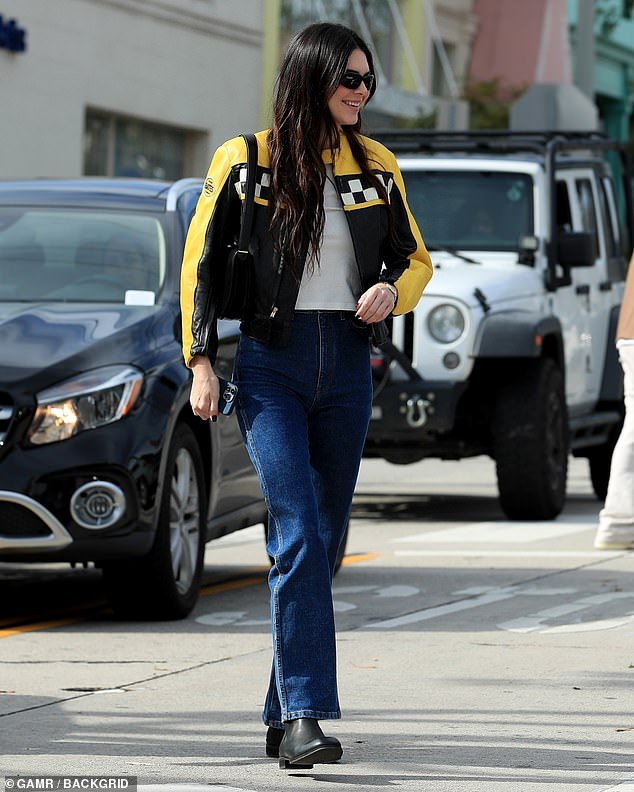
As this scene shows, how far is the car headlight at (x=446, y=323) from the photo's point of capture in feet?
40.7

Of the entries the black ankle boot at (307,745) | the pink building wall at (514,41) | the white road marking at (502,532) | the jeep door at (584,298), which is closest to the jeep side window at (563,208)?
the jeep door at (584,298)

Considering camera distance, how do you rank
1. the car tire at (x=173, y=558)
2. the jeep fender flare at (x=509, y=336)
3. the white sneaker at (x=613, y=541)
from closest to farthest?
the car tire at (x=173, y=558) < the white sneaker at (x=613, y=541) < the jeep fender flare at (x=509, y=336)

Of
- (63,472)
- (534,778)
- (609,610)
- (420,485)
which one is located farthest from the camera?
(420,485)

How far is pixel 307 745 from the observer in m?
5.16

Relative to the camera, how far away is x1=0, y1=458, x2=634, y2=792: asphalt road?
5363mm

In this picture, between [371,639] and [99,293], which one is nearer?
[371,639]

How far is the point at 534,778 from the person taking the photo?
521 centimetres

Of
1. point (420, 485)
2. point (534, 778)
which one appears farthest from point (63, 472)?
point (420, 485)

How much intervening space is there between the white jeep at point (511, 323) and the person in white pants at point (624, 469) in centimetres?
163

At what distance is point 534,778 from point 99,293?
154 inches

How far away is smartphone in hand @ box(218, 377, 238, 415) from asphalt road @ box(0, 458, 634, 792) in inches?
36.4

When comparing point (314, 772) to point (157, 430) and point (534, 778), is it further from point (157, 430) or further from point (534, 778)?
point (157, 430)

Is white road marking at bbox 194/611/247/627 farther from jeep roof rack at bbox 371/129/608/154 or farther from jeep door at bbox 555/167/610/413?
jeep roof rack at bbox 371/129/608/154

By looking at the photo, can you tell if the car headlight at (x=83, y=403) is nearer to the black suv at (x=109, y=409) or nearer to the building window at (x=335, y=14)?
the black suv at (x=109, y=409)
